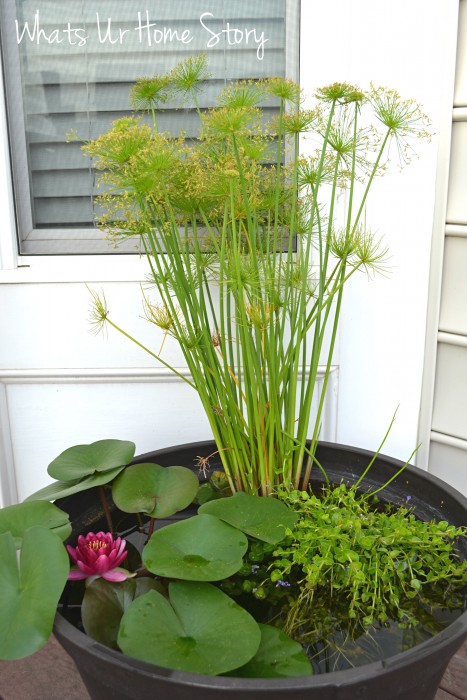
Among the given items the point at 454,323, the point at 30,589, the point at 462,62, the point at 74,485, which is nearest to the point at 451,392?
the point at 454,323

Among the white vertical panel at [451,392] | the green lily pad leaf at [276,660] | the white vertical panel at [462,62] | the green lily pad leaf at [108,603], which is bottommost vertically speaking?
the green lily pad leaf at [276,660]

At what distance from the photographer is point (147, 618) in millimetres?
735

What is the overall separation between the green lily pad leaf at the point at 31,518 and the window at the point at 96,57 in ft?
1.87

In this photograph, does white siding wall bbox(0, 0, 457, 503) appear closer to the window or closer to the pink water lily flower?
the window

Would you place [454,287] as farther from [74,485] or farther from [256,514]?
[74,485]

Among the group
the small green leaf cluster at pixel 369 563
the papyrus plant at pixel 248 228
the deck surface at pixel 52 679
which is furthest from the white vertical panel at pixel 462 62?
the deck surface at pixel 52 679

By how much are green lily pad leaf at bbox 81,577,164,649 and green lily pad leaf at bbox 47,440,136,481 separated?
0.21 meters

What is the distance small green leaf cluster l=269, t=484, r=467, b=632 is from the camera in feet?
2.75

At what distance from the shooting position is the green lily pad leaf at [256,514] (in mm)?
884

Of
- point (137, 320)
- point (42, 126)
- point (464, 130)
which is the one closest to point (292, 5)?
point (464, 130)

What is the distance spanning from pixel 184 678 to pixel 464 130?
967mm

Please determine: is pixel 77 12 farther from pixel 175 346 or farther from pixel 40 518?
pixel 40 518

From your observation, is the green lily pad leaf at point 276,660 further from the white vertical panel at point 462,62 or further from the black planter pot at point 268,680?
the white vertical panel at point 462,62

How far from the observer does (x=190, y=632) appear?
741 millimetres
